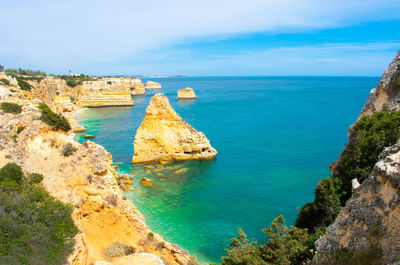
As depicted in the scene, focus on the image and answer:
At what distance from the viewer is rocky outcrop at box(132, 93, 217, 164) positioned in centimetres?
2977

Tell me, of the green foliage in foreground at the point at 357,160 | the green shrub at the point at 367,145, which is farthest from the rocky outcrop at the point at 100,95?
the green shrub at the point at 367,145

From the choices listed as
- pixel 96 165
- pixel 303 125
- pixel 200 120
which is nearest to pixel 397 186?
pixel 96 165

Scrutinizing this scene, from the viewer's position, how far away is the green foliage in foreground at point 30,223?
7453 mm

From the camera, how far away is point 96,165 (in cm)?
1254

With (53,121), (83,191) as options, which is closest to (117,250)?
(83,191)

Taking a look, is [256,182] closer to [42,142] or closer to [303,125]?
[42,142]

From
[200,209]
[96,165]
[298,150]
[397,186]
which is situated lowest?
[200,209]

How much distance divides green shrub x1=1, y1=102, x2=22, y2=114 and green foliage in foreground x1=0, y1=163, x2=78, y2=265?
5.21 metres

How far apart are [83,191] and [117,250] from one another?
2.71 metres

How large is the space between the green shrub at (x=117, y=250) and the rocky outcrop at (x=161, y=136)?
19.8 m

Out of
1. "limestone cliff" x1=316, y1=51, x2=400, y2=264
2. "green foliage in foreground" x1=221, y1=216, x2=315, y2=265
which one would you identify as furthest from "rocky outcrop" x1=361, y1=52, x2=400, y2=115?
"green foliage in foreground" x1=221, y1=216, x2=315, y2=265

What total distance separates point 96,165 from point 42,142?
8.73ft

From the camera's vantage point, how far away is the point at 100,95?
7644 centimetres

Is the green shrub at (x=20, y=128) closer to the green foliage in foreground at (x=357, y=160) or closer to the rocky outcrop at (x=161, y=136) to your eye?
the green foliage in foreground at (x=357, y=160)
